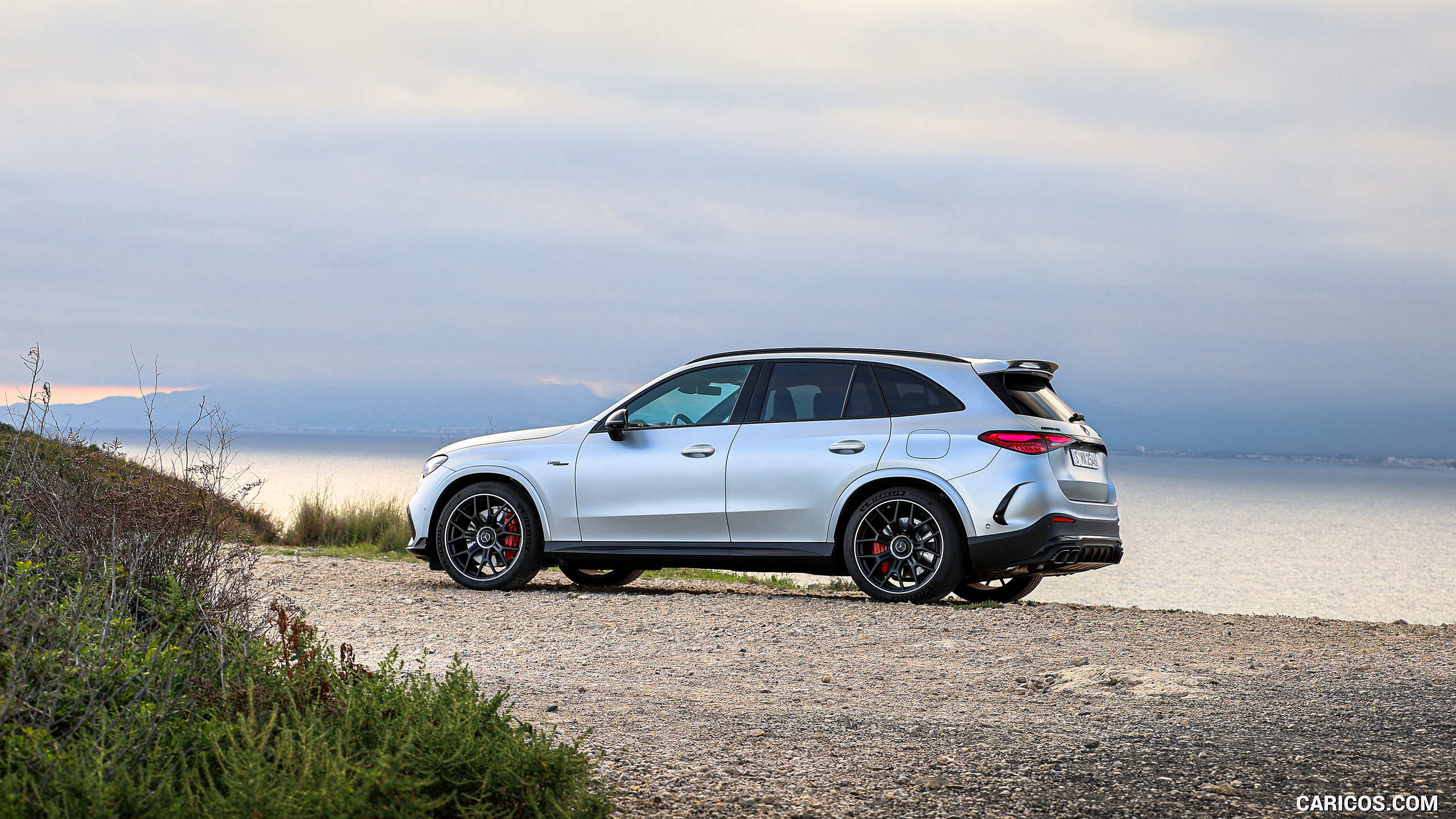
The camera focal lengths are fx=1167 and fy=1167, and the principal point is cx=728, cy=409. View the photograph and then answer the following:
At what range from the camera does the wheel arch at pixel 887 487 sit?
823 cm

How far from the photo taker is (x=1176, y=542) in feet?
121

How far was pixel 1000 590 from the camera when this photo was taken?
9.77 metres

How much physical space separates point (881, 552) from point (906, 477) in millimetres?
603

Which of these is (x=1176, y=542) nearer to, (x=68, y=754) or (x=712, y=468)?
(x=712, y=468)

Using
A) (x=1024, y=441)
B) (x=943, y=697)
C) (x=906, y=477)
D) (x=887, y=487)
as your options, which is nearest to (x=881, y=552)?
(x=887, y=487)

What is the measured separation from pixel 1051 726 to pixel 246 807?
335cm

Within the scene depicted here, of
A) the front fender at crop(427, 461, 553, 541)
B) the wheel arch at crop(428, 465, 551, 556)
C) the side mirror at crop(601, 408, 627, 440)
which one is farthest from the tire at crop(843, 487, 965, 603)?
the wheel arch at crop(428, 465, 551, 556)

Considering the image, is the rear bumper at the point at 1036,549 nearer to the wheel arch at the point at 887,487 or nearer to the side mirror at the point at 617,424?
the wheel arch at the point at 887,487

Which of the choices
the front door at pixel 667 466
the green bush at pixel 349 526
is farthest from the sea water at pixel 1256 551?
the front door at pixel 667 466

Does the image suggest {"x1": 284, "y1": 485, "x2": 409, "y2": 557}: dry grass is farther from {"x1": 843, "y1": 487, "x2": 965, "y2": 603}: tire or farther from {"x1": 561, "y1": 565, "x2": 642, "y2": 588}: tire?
{"x1": 843, "y1": 487, "x2": 965, "y2": 603}: tire

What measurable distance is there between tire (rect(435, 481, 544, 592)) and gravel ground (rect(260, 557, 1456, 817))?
1.10 ft

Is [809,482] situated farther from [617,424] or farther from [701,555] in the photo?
[617,424]

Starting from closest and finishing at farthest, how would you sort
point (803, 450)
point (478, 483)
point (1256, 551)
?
point (803, 450)
point (478, 483)
point (1256, 551)

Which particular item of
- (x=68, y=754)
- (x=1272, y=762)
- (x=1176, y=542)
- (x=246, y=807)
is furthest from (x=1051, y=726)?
(x=1176, y=542)
